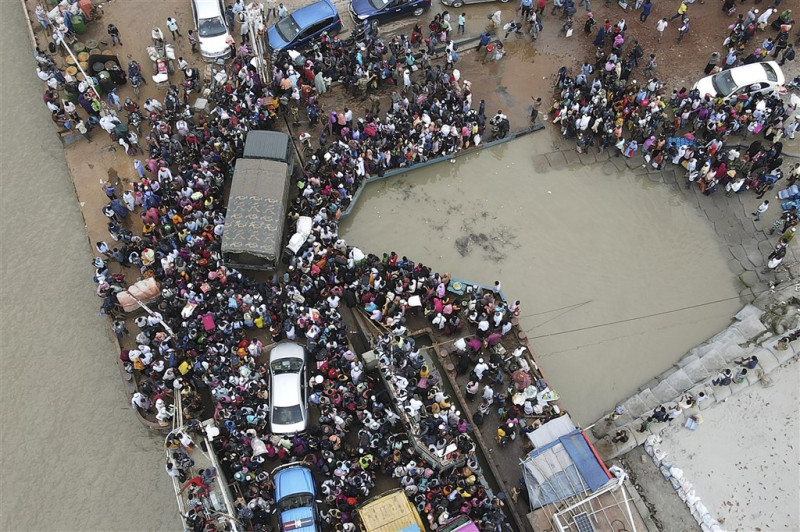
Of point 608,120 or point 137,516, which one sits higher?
point 608,120

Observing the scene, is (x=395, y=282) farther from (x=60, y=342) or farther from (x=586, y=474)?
(x=60, y=342)

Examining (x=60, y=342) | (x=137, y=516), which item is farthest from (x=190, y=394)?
(x=60, y=342)

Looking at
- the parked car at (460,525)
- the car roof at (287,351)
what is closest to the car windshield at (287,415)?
the car roof at (287,351)

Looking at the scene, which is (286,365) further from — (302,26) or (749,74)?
(749,74)

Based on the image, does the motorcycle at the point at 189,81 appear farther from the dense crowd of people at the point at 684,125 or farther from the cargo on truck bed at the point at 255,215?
the dense crowd of people at the point at 684,125

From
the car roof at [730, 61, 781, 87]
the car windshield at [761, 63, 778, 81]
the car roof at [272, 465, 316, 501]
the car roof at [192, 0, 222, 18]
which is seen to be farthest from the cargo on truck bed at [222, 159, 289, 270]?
the car windshield at [761, 63, 778, 81]

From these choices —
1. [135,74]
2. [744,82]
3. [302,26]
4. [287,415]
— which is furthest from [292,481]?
[744,82]
